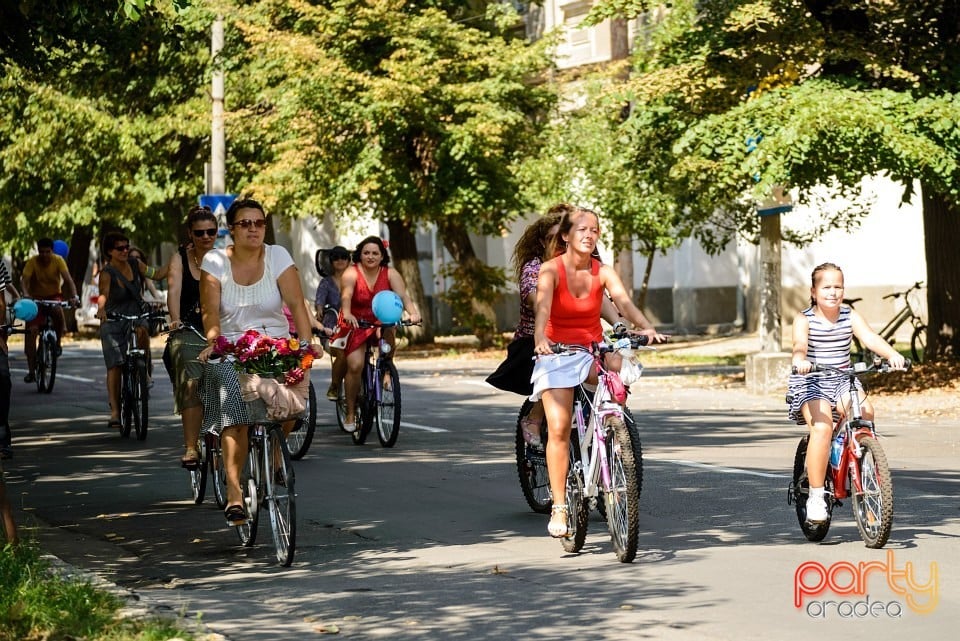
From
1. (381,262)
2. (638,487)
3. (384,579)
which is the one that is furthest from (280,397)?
(381,262)

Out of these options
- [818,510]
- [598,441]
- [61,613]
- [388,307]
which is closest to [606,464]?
[598,441]

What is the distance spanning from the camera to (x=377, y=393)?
1471 centimetres

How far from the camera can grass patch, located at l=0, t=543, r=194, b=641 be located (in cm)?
643

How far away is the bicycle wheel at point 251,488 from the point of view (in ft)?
29.5

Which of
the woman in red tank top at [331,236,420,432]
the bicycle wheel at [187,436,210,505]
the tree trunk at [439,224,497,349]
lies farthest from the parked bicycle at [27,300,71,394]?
the bicycle wheel at [187,436,210,505]

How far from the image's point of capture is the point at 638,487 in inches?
326

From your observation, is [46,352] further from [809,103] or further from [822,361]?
[822,361]

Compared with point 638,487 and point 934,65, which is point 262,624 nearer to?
point 638,487

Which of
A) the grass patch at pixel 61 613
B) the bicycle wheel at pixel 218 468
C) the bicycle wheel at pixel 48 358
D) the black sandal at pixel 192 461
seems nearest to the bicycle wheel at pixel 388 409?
the black sandal at pixel 192 461

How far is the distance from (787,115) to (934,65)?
88.1 inches

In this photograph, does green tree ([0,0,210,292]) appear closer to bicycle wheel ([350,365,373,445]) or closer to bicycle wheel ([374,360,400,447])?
bicycle wheel ([350,365,373,445])

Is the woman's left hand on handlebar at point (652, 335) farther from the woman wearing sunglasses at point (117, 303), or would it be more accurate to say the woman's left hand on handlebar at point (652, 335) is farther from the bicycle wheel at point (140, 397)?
the woman wearing sunglasses at point (117, 303)

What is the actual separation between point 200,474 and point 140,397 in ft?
15.6

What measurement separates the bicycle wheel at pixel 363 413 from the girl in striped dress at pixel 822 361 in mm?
6276
